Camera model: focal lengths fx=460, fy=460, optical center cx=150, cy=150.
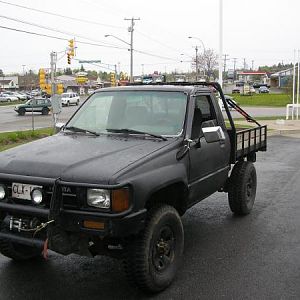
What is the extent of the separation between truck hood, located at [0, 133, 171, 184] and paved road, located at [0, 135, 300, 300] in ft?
3.78

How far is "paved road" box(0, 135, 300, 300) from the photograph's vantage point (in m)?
4.20

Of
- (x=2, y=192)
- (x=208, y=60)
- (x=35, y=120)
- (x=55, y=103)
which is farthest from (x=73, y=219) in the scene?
(x=208, y=60)

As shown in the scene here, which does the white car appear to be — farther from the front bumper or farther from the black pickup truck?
the front bumper

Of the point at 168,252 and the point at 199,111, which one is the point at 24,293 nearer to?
the point at 168,252

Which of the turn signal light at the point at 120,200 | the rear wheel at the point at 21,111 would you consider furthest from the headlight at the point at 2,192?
the rear wheel at the point at 21,111

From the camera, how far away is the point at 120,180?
371 cm

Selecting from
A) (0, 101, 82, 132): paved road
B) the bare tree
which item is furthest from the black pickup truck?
the bare tree

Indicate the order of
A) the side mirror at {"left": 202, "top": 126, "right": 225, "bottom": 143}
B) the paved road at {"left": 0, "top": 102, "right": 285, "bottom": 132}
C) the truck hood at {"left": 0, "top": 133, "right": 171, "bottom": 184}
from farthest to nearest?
the paved road at {"left": 0, "top": 102, "right": 285, "bottom": 132} < the side mirror at {"left": 202, "top": 126, "right": 225, "bottom": 143} < the truck hood at {"left": 0, "top": 133, "right": 171, "bottom": 184}

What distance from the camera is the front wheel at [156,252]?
13.0 ft

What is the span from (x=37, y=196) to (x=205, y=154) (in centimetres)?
211

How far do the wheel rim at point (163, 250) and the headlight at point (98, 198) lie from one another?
27.9 inches

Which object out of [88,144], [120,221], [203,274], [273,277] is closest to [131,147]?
[88,144]

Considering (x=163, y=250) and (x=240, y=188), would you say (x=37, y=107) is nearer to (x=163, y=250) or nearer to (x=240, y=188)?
(x=240, y=188)

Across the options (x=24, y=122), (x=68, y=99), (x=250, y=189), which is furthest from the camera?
(x=68, y=99)
